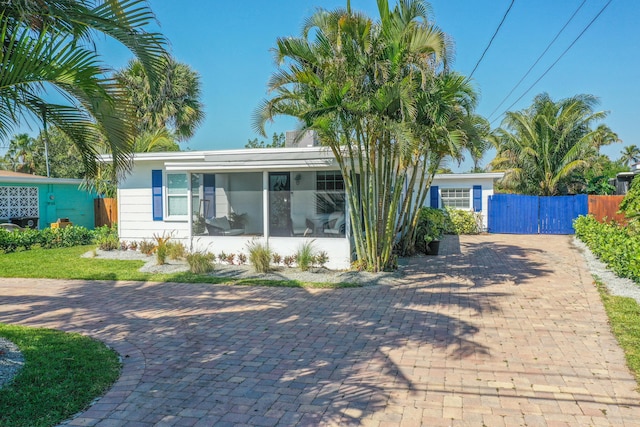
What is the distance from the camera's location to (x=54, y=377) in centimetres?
473

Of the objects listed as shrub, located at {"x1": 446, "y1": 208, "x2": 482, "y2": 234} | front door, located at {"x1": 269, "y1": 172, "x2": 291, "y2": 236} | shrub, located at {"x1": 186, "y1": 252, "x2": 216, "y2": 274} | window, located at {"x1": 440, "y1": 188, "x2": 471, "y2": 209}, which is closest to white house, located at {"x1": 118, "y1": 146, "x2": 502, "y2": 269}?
front door, located at {"x1": 269, "y1": 172, "x2": 291, "y2": 236}

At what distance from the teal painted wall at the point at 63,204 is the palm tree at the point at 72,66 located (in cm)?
1658

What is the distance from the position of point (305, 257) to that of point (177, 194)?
5754 mm

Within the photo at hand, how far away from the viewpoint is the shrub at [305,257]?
428 inches

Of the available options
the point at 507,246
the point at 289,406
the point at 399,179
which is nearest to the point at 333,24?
the point at 399,179

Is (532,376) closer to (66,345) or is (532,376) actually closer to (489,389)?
(489,389)

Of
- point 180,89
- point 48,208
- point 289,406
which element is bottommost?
point 289,406

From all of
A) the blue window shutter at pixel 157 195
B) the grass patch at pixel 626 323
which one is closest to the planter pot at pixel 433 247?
the grass patch at pixel 626 323

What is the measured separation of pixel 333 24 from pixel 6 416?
26.9ft

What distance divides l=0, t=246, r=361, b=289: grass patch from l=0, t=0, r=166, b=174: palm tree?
15.7ft

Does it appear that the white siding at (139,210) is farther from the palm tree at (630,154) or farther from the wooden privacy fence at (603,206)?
the palm tree at (630,154)

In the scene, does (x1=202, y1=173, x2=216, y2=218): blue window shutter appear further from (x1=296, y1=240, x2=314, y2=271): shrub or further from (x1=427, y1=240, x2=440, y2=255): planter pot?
(x1=427, y1=240, x2=440, y2=255): planter pot

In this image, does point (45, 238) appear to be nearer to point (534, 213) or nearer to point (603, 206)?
point (534, 213)

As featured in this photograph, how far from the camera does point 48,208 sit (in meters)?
20.9
